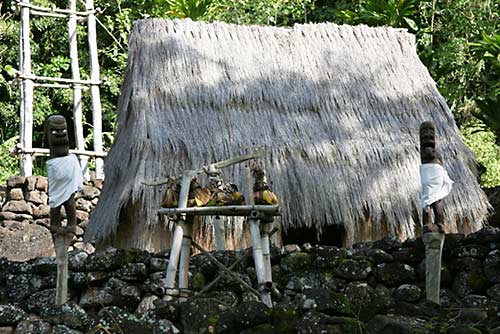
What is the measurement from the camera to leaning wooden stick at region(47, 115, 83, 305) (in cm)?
618

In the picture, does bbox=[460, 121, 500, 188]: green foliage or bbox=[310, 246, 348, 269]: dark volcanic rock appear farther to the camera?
bbox=[460, 121, 500, 188]: green foliage

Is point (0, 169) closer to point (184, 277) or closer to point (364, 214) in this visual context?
point (364, 214)

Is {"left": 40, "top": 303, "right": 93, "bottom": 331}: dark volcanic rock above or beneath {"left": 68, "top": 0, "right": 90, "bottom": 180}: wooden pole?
beneath

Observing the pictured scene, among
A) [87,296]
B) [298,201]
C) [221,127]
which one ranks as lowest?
[87,296]

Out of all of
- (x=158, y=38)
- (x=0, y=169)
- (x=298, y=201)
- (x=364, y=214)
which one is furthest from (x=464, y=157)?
(x=0, y=169)

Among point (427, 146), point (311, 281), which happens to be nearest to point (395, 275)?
point (311, 281)

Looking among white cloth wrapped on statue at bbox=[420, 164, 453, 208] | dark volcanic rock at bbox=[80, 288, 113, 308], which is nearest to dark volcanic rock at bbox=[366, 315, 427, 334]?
white cloth wrapped on statue at bbox=[420, 164, 453, 208]

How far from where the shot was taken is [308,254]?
7.69m

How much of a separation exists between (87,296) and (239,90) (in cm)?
508

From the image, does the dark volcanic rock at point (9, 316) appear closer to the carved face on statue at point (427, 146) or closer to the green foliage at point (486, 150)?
the carved face on statue at point (427, 146)

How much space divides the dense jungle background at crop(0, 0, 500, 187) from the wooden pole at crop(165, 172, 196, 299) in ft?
31.4

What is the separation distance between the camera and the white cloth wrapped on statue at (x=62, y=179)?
6.29 metres

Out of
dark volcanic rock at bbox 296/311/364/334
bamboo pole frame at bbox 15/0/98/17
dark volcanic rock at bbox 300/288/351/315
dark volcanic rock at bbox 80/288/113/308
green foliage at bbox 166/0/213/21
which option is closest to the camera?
dark volcanic rock at bbox 296/311/364/334

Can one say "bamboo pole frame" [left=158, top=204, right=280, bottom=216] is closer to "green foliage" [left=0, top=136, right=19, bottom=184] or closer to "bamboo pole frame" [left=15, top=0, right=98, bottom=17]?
"bamboo pole frame" [left=15, top=0, right=98, bottom=17]
